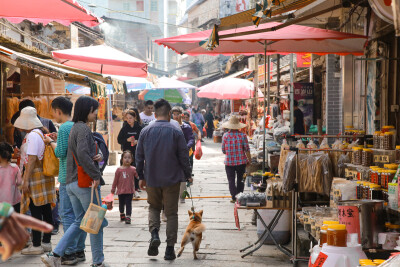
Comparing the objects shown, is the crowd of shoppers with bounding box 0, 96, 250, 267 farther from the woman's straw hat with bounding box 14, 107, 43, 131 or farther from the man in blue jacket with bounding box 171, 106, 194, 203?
the man in blue jacket with bounding box 171, 106, 194, 203

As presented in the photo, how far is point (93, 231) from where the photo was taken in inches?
218

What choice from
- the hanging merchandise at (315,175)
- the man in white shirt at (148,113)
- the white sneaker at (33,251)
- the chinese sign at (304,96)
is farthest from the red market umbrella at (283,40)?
the chinese sign at (304,96)

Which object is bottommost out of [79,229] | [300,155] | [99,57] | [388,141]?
[79,229]

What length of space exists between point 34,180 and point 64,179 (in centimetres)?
80

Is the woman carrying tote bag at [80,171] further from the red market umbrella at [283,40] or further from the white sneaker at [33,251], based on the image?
the red market umbrella at [283,40]

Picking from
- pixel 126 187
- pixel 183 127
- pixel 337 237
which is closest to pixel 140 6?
pixel 183 127

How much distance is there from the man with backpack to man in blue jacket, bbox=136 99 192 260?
3.11ft

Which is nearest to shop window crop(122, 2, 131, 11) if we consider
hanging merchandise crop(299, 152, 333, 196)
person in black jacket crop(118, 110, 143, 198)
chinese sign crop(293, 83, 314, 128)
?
chinese sign crop(293, 83, 314, 128)

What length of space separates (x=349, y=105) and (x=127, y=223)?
19.5 feet

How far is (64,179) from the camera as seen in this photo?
600cm

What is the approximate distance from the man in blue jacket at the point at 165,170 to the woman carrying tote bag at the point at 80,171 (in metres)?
0.97

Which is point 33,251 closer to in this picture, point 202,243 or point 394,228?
point 202,243

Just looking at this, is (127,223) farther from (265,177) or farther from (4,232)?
(4,232)

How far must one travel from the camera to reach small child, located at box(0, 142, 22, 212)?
21.0 feet
